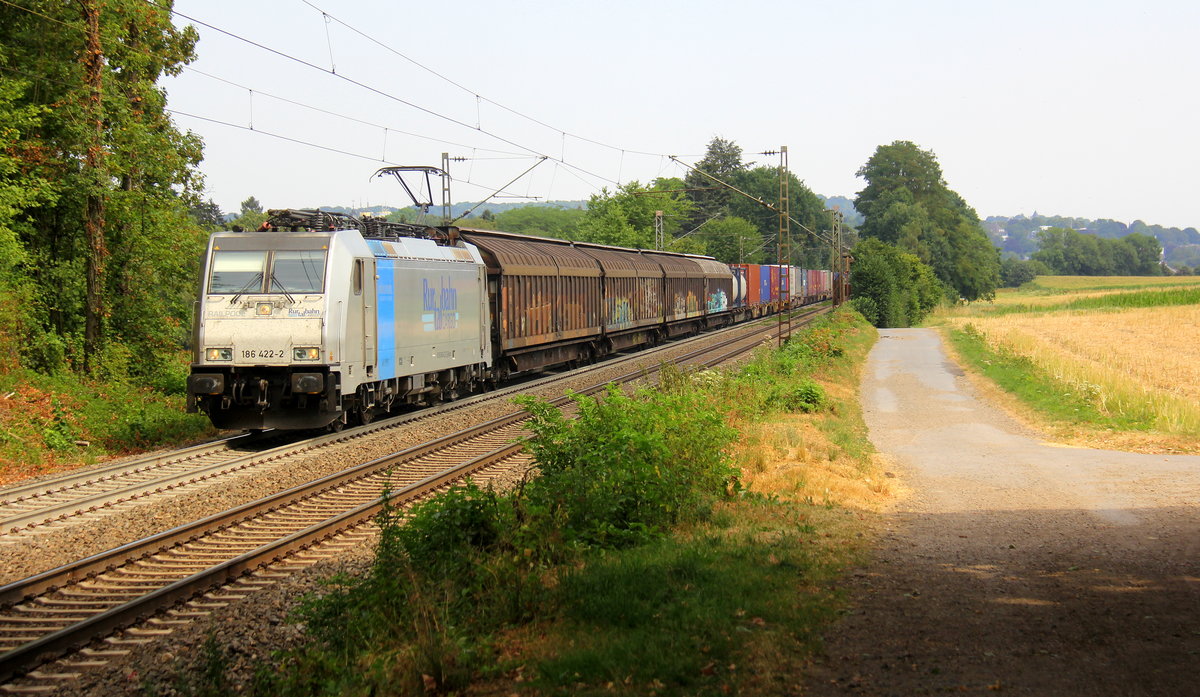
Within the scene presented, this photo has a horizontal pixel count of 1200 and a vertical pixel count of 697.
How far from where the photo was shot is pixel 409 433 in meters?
16.3

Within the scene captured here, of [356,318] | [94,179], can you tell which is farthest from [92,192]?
[356,318]

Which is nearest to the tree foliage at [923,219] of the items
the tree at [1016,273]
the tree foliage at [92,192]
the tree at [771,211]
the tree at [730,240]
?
the tree at [771,211]


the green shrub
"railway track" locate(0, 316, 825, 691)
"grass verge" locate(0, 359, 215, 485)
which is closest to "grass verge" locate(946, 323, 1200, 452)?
the green shrub

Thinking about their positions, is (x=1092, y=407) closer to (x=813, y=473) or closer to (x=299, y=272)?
(x=813, y=473)

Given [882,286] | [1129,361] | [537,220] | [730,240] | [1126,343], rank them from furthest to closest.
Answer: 1. [537,220]
2. [730,240]
3. [882,286]
4. [1126,343]
5. [1129,361]

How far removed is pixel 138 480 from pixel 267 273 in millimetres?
4069

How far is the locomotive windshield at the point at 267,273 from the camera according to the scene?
1521 cm

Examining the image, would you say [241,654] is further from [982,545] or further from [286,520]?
[982,545]

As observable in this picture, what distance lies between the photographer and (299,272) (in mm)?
15273

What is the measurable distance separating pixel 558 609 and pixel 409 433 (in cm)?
991

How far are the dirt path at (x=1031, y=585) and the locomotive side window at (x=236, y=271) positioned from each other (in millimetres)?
10302

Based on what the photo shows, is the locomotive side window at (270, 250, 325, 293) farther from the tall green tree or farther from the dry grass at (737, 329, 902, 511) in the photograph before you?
the tall green tree

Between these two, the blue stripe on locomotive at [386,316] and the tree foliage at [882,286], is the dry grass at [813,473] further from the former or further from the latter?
the tree foliage at [882,286]

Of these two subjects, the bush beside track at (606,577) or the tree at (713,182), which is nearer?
the bush beside track at (606,577)
